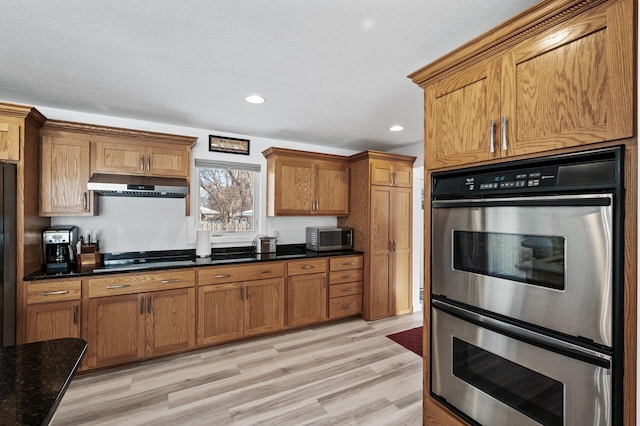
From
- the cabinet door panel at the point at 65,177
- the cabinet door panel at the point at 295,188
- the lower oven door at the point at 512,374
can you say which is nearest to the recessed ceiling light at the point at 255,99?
the cabinet door panel at the point at 295,188

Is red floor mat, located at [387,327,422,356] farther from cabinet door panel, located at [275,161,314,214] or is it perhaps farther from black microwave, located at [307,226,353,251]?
cabinet door panel, located at [275,161,314,214]

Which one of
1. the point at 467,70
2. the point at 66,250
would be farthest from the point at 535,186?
the point at 66,250

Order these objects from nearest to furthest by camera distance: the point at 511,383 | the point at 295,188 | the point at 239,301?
the point at 511,383, the point at 239,301, the point at 295,188

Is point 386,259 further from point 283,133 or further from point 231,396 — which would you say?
point 231,396

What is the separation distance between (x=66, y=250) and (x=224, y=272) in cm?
149

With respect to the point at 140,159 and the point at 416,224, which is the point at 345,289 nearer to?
the point at 416,224

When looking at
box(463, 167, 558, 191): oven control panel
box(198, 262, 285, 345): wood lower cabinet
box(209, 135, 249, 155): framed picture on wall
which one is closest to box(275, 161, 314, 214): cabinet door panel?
box(209, 135, 249, 155): framed picture on wall

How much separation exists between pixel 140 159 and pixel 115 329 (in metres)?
1.67

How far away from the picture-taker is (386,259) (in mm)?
4211

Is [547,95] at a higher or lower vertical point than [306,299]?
higher

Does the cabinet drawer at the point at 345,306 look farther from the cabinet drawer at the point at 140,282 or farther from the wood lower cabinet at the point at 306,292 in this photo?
the cabinet drawer at the point at 140,282

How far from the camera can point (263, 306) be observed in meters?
3.48

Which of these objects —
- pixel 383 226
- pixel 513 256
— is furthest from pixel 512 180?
pixel 383 226

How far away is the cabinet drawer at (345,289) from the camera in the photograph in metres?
3.97
